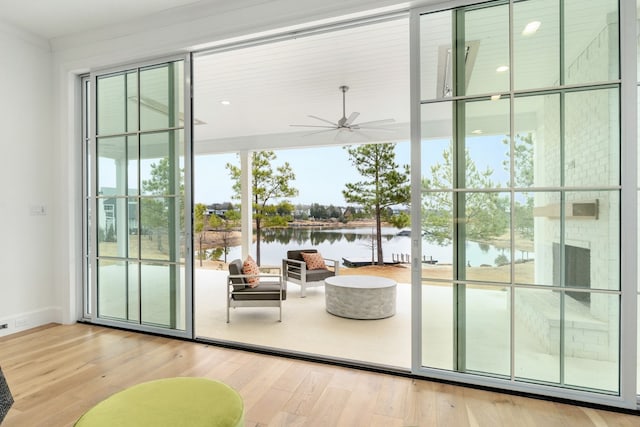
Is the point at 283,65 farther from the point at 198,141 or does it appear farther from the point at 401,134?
the point at 198,141

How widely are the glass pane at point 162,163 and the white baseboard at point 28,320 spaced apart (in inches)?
66.7

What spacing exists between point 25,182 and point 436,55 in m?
3.97

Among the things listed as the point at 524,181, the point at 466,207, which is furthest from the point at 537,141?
the point at 466,207

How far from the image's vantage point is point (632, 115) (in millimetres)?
2098

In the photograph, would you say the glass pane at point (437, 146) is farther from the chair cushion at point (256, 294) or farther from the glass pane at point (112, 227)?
the glass pane at point (112, 227)

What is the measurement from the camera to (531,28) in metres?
2.29

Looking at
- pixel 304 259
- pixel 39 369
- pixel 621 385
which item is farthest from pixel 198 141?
pixel 621 385

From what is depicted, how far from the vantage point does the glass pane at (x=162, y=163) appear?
329 centimetres

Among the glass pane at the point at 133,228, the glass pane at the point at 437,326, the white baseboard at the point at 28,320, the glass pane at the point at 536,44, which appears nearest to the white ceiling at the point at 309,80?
the glass pane at the point at 536,44

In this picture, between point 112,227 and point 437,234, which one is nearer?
point 437,234

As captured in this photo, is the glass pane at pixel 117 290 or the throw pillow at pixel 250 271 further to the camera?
the throw pillow at pixel 250 271

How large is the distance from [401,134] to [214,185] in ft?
15.8

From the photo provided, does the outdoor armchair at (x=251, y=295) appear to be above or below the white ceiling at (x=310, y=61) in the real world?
below

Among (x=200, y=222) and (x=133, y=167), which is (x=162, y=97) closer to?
(x=133, y=167)
